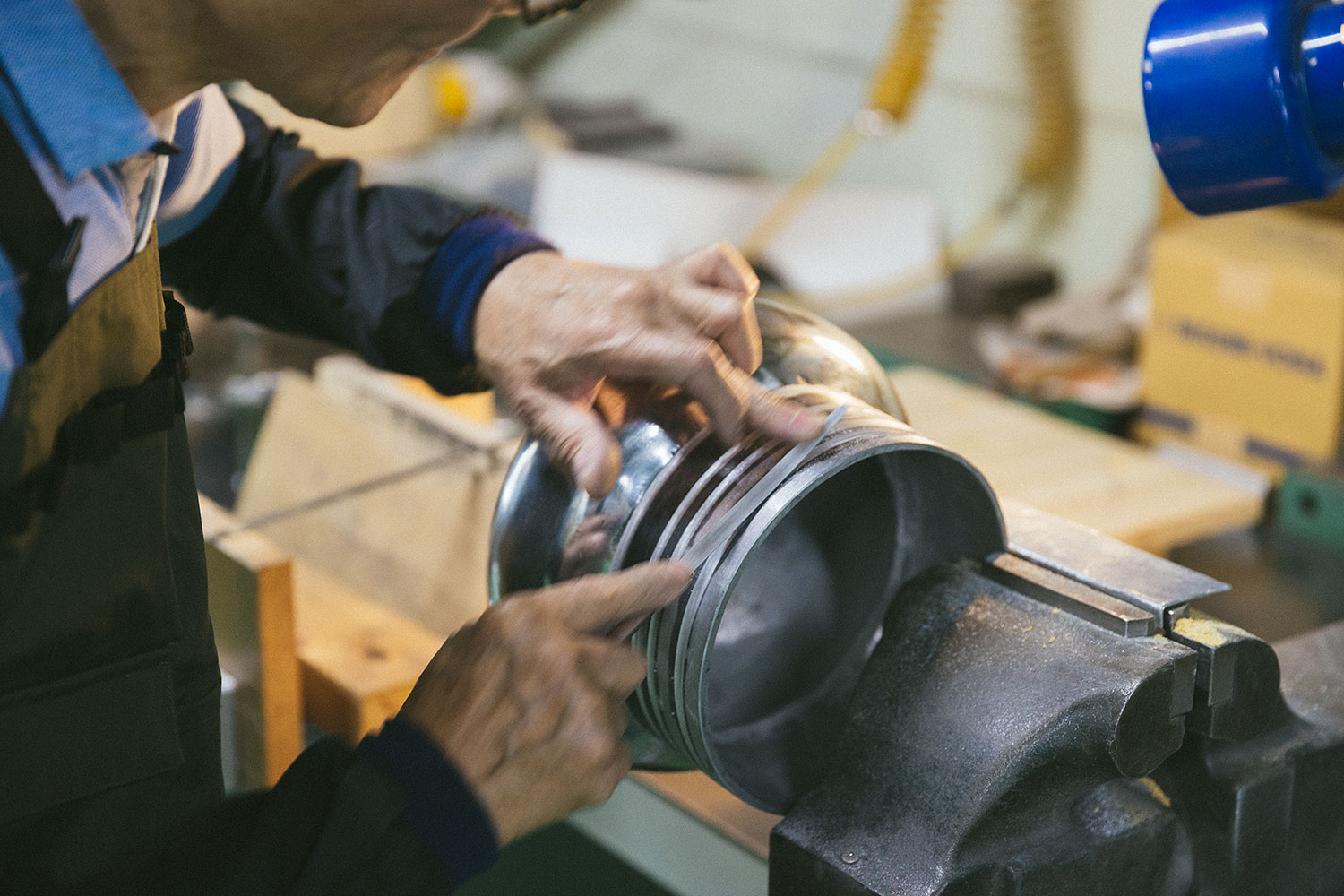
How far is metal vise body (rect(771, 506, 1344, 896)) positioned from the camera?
0.84m

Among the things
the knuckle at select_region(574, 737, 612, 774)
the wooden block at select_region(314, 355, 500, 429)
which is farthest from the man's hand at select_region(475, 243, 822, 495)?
the wooden block at select_region(314, 355, 500, 429)

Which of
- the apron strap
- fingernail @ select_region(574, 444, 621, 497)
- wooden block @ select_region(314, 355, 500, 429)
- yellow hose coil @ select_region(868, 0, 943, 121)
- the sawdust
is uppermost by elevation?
the apron strap

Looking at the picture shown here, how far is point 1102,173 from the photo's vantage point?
103 inches

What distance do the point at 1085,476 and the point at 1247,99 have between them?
3.70ft

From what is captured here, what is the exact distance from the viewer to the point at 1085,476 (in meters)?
1.83

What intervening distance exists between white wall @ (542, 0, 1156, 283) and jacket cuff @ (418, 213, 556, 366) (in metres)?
1.67

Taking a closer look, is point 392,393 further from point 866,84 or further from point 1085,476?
point 866,84

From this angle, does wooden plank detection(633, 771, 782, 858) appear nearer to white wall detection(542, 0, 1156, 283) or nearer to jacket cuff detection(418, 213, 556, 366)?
jacket cuff detection(418, 213, 556, 366)

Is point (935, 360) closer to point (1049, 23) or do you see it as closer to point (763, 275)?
point (763, 275)

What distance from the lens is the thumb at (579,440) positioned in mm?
891

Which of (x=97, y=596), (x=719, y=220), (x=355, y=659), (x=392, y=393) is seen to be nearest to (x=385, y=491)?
(x=392, y=393)

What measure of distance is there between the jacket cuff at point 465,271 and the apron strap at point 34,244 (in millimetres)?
391

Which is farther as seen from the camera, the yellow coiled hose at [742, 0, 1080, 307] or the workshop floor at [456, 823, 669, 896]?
the yellow coiled hose at [742, 0, 1080, 307]

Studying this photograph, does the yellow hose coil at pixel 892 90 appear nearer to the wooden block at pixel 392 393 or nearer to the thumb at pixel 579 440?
the wooden block at pixel 392 393
